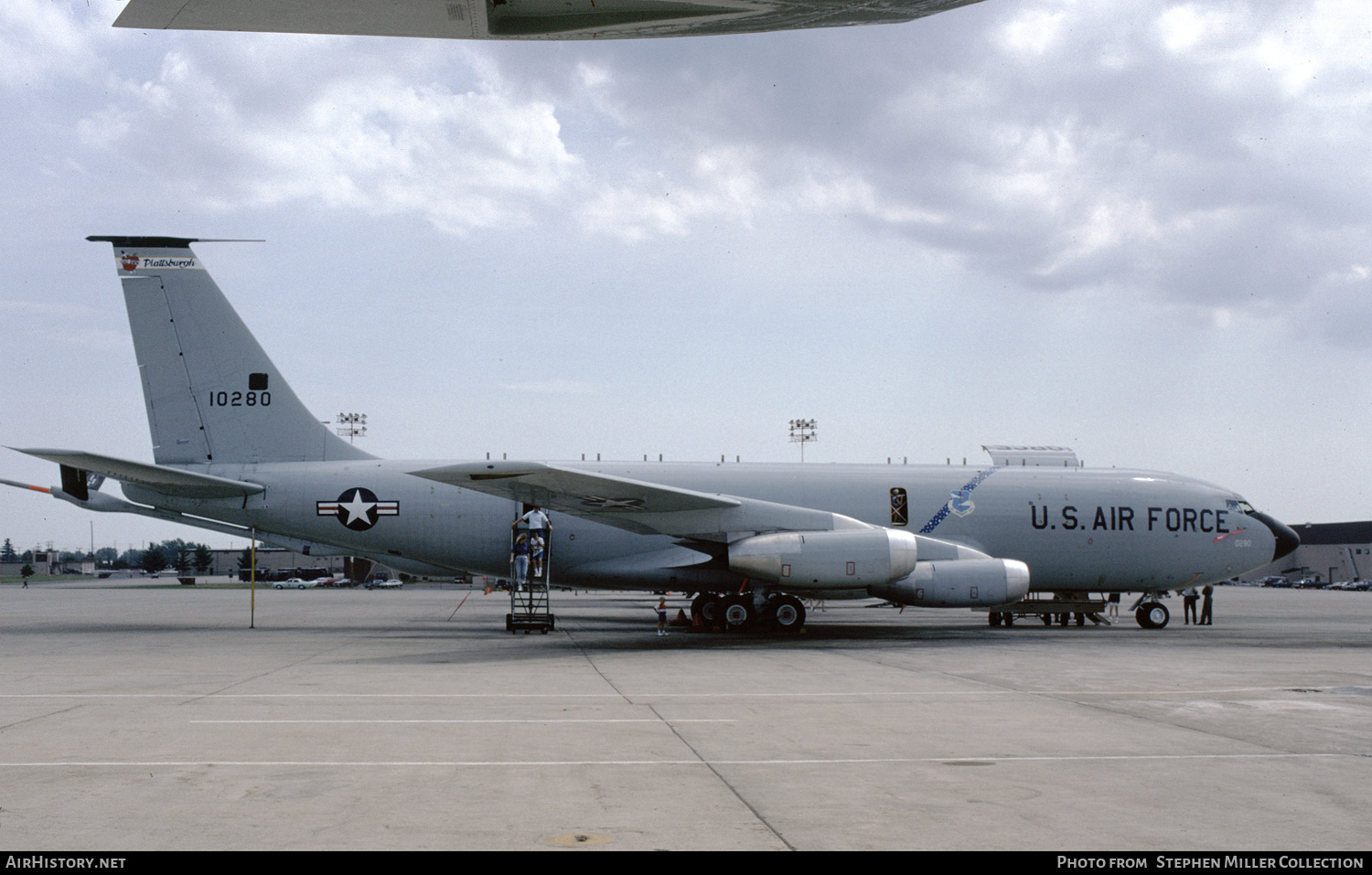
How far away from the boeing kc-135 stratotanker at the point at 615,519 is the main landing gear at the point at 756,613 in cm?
4

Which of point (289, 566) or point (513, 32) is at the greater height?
point (513, 32)

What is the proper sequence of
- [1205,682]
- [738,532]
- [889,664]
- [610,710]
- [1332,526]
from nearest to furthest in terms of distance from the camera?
[610,710]
[1205,682]
[889,664]
[738,532]
[1332,526]

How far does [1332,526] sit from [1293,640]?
333 ft

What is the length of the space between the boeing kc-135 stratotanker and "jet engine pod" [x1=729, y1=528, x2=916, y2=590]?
3.10ft

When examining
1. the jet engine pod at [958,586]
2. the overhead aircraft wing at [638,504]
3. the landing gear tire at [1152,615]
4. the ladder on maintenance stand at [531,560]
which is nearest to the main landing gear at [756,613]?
the jet engine pod at [958,586]

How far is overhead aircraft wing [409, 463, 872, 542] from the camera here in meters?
16.8

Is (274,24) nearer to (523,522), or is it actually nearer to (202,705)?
(202,705)

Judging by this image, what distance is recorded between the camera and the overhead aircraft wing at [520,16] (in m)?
4.82

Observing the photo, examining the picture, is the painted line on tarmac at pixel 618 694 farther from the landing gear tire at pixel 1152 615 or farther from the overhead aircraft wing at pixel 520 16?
the landing gear tire at pixel 1152 615

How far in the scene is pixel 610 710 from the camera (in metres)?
9.74

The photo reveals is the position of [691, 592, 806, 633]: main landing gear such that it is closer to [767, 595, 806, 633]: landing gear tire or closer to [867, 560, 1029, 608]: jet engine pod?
[767, 595, 806, 633]: landing gear tire

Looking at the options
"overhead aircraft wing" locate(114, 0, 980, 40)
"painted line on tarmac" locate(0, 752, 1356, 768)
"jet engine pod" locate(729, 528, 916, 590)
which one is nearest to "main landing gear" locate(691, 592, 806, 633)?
"jet engine pod" locate(729, 528, 916, 590)

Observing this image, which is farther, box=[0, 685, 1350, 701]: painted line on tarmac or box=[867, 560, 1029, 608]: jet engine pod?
box=[867, 560, 1029, 608]: jet engine pod

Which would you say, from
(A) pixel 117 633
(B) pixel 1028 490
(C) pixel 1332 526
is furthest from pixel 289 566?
(C) pixel 1332 526
